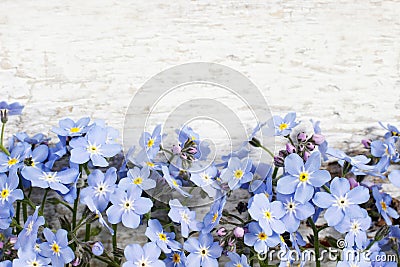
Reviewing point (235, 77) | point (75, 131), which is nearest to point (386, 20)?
point (235, 77)

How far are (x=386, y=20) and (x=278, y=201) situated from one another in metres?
0.56

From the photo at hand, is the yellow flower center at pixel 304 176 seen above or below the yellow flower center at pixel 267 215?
above

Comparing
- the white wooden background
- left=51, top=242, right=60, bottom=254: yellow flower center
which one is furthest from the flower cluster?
the white wooden background

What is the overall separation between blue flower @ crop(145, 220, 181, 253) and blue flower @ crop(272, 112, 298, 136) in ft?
1.01

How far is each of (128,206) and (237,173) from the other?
23 cm

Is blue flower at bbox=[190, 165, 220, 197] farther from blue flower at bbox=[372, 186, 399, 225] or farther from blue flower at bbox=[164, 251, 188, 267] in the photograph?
blue flower at bbox=[372, 186, 399, 225]

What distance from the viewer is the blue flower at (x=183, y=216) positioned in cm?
148

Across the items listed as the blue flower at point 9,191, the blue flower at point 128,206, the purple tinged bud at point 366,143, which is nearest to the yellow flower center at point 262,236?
the blue flower at point 128,206

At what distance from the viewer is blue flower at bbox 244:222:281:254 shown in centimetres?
144

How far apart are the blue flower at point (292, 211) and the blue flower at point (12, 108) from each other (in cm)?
58

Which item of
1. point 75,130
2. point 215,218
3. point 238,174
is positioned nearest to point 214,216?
point 215,218

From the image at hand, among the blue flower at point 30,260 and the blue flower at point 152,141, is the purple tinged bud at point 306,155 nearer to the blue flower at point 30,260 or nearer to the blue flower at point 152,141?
the blue flower at point 152,141

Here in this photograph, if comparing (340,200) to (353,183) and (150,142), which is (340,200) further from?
(150,142)

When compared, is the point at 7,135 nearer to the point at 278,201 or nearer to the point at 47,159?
the point at 47,159
